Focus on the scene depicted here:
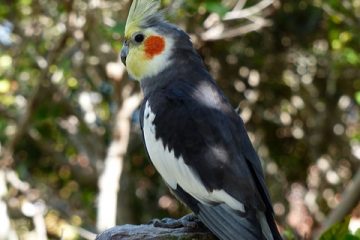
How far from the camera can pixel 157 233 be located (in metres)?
3.47

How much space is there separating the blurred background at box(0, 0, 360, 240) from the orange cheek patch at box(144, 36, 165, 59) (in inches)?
84.8

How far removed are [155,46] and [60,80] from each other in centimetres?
347

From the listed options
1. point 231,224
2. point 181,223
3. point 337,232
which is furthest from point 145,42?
point 337,232

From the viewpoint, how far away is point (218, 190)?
3.29 m

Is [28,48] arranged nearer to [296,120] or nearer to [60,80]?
[60,80]

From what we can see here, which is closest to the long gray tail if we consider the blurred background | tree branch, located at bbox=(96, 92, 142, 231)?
the blurred background

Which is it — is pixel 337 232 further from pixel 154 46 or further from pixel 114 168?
pixel 114 168

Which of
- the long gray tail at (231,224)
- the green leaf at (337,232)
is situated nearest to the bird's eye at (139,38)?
the long gray tail at (231,224)

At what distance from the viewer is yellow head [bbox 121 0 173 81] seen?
13.0 feet

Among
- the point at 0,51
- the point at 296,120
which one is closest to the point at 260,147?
the point at 296,120

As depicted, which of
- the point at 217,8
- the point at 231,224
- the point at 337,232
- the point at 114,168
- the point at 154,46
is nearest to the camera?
the point at 231,224

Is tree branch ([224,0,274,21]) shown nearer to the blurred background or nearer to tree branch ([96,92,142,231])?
the blurred background

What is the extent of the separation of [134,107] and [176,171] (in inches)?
127

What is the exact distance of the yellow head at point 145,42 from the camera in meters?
3.96
